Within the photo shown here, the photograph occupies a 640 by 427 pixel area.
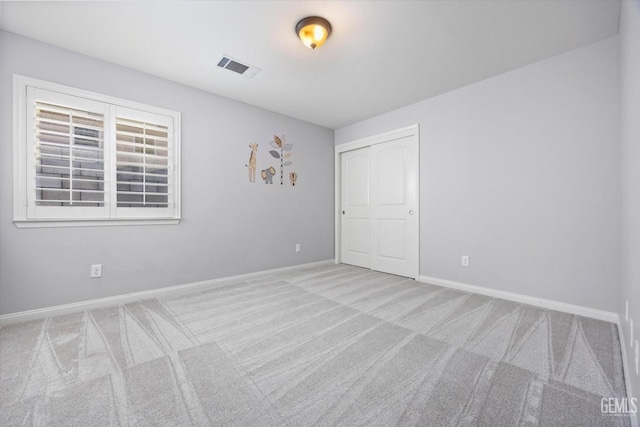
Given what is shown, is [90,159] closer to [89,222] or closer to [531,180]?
[89,222]

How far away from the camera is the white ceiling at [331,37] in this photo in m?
1.92

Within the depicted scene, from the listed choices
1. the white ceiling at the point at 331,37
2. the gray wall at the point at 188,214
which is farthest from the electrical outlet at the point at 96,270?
the white ceiling at the point at 331,37

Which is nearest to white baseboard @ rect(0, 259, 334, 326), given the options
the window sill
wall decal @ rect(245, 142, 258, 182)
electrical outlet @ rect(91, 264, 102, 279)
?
electrical outlet @ rect(91, 264, 102, 279)

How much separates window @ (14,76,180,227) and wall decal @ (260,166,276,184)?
44.9 inches

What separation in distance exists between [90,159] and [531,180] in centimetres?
439

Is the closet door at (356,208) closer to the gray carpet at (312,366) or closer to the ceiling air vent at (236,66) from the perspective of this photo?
the gray carpet at (312,366)

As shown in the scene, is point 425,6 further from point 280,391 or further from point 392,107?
point 280,391

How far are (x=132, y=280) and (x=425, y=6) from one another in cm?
366

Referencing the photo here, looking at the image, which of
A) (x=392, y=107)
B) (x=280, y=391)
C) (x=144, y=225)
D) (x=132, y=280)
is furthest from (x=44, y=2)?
(x=392, y=107)

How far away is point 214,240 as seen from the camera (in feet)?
10.9

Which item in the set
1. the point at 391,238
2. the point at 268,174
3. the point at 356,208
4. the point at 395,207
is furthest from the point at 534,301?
the point at 268,174

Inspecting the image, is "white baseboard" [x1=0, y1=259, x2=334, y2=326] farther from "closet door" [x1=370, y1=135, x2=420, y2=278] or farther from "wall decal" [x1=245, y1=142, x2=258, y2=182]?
"closet door" [x1=370, y1=135, x2=420, y2=278]

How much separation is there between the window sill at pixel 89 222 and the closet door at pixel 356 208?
2.73 metres

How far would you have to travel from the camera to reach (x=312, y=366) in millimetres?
1583
